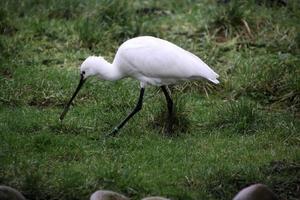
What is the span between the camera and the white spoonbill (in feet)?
23.4

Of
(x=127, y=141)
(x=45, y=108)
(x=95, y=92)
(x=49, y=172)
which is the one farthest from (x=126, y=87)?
(x=49, y=172)

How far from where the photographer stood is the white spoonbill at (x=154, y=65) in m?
7.12

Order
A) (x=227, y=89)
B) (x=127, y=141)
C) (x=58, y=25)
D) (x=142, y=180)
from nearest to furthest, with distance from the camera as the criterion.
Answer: (x=142, y=180) < (x=127, y=141) < (x=227, y=89) < (x=58, y=25)

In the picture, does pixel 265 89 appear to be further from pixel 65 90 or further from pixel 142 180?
pixel 142 180

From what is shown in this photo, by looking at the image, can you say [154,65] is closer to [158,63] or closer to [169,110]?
[158,63]

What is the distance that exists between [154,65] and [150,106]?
988mm

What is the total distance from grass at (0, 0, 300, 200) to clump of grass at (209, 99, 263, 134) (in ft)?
0.03

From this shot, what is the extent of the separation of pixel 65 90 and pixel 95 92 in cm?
33

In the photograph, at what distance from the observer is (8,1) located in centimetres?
1076

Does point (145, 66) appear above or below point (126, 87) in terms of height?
above

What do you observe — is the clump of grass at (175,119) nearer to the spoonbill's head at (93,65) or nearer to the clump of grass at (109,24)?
the spoonbill's head at (93,65)

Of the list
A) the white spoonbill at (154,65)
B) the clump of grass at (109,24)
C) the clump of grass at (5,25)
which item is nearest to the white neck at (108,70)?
the white spoonbill at (154,65)

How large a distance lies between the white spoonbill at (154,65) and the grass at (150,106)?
446 millimetres

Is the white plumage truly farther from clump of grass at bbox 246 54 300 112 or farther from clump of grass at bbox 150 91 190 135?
clump of grass at bbox 246 54 300 112
